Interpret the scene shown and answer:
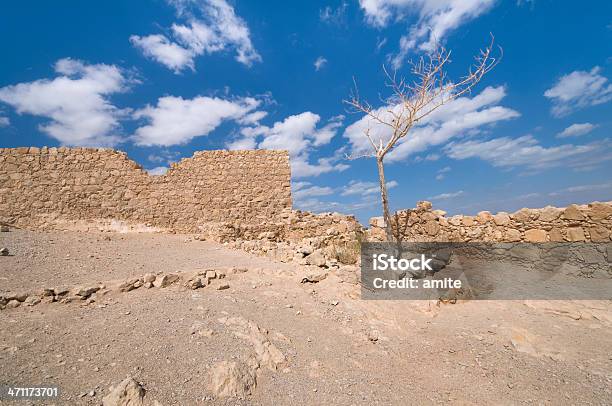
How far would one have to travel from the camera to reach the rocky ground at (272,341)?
2730 mm

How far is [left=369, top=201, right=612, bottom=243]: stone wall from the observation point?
6012 millimetres

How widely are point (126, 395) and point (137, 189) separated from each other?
1147cm

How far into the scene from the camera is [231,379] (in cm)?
283

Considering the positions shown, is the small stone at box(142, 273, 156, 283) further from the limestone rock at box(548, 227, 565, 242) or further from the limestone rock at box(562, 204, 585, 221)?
the limestone rock at box(562, 204, 585, 221)

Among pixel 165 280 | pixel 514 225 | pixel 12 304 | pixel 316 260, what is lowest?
pixel 12 304

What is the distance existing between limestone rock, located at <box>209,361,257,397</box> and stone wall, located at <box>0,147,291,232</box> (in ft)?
29.7

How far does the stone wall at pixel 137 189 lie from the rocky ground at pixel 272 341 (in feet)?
22.2

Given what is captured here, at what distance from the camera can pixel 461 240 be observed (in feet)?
24.6

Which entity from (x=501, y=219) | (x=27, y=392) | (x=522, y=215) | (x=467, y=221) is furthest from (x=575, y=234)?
(x=27, y=392)

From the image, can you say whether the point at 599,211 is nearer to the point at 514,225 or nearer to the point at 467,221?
the point at 514,225

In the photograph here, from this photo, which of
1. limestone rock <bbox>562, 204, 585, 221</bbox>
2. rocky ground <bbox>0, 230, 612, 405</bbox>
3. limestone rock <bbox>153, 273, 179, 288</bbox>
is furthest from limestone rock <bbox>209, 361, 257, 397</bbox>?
limestone rock <bbox>562, 204, 585, 221</bbox>

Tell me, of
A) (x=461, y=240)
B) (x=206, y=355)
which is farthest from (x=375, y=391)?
(x=461, y=240)

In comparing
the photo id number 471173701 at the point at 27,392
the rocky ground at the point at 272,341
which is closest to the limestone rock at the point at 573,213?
the rocky ground at the point at 272,341

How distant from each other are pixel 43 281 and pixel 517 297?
7618 millimetres
